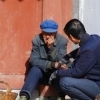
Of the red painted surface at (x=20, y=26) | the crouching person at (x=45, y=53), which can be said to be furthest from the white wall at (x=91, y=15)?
the crouching person at (x=45, y=53)

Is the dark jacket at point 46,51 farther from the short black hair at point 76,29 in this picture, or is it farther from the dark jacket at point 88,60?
the short black hair at point 76,29

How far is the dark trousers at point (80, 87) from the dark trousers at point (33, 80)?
0.55 meters

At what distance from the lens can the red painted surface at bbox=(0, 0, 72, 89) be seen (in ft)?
25.1

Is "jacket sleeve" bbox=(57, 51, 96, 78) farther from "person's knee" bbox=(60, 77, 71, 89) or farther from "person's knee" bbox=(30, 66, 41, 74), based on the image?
"person's knee" bbox=(30, 66, 41, 74)

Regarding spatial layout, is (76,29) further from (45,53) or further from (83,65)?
(45,53)

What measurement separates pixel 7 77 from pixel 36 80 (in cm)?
77

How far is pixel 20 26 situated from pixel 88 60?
1.78 m

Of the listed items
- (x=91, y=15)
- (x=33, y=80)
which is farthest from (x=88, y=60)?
(x=91, y=15)

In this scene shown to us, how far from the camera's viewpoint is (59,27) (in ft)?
25.1

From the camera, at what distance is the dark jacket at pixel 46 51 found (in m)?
7.26

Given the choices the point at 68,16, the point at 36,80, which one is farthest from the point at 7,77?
the point at 68,16

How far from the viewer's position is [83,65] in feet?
21.0

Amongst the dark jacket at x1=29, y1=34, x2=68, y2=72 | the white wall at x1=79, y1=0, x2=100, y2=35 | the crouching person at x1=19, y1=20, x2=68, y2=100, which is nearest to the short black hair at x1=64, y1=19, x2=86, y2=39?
the crouching person at x1=19, y1=20, x2=68, y2=100

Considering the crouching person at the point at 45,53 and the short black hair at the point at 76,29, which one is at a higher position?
the short black hair at the point at 76,29
